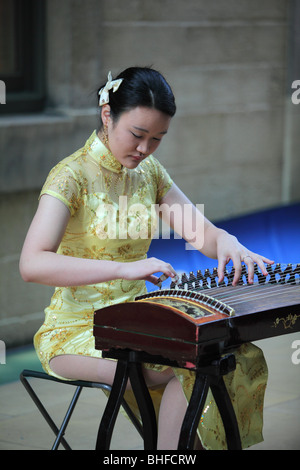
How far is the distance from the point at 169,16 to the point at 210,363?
3326 mm

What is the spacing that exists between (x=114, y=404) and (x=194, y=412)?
0.23 metres

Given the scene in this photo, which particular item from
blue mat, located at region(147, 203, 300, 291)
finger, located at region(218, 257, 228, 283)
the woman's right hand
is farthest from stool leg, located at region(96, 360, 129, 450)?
blue mat, located at region(147, 203, 300, 291)

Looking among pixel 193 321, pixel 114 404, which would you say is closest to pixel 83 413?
pixel 114 404

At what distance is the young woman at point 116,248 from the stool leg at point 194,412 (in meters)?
0.12

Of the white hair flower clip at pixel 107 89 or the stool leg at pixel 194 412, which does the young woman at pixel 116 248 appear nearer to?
the white hair flower clip at pixel 107 89

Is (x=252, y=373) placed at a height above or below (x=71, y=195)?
below

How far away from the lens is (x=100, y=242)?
8.50 feet

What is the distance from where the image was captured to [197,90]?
17.4 feet

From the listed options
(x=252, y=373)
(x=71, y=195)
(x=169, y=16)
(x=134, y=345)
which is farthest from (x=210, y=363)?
(x=169, y=16)

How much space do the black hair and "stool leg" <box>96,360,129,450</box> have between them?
2.32 ft

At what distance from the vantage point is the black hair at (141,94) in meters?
2.45

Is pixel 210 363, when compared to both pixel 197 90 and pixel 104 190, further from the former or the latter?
pixel 197 90

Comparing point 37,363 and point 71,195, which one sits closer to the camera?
point 71,195

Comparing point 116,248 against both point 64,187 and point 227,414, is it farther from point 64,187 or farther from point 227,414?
point 227,414
